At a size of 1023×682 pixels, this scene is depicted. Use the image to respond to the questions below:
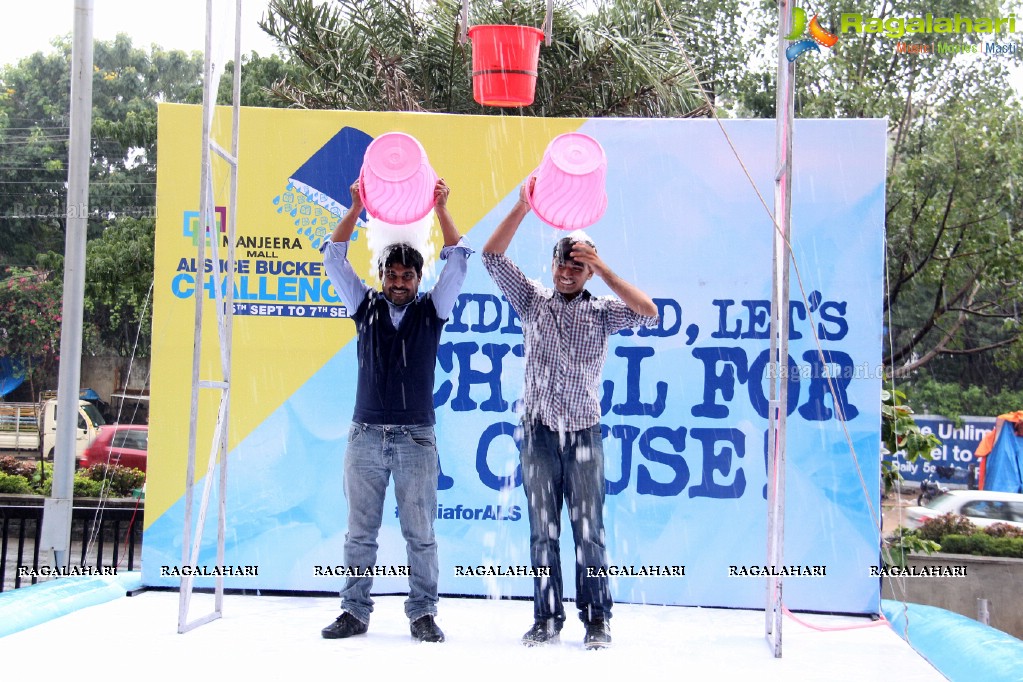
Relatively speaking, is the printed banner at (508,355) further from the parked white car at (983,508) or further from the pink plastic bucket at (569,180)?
the parked white car at (983,508)

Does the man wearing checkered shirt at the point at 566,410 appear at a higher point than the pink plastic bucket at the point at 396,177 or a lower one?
lower

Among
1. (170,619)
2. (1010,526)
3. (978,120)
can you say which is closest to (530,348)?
(170,619)

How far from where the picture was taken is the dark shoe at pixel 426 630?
3.95 m

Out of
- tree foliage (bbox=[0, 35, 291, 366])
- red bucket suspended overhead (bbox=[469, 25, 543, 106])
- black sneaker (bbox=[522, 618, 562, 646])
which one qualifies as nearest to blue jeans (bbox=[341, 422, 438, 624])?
black sneaker (bbox=[522, 618, 562, 646])

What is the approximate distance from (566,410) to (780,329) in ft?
2.98

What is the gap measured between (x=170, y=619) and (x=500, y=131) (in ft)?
8.61

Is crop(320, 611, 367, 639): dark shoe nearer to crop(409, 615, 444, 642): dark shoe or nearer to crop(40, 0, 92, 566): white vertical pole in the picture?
crop(409, 615, 444, 642): dark shoe

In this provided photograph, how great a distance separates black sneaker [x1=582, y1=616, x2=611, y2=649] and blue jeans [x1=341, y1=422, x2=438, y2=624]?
0.60 metres

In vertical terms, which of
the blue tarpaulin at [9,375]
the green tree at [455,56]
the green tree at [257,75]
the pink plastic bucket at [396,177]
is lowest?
the blue tarpaulin at [9,375]

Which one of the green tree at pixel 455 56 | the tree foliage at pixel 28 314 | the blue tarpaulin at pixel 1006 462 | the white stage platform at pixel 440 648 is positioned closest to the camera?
the white stage platform at pixel 440 648

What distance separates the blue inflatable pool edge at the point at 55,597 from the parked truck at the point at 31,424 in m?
14.8

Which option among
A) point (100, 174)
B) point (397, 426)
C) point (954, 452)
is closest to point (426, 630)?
point (397, 426)

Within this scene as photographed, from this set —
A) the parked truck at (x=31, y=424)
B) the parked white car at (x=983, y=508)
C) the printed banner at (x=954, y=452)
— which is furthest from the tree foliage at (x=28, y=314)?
the printed banner at (x=954, y=452)

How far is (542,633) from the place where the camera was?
3.96m
